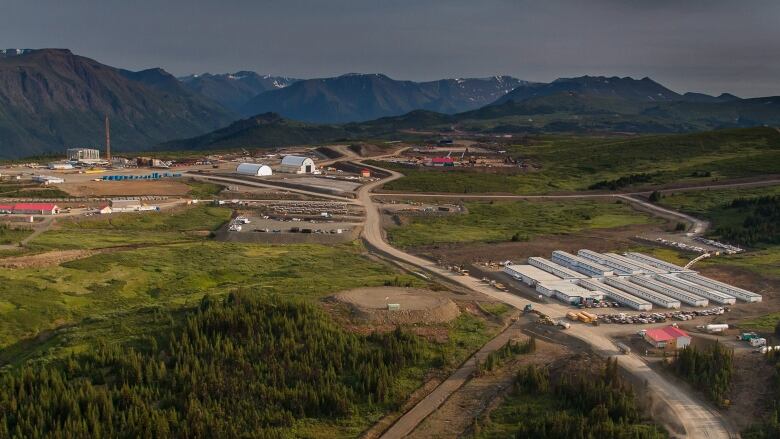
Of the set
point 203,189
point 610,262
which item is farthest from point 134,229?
point 610,262

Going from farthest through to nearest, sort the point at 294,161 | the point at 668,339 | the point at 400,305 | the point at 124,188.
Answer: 1. the point at 294,161
2. the point at 124,188
3. the point at 400,305
4. the point at 668,339

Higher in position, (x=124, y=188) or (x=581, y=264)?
(x=124, y=188)

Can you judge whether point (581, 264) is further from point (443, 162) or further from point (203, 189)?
point (443, 162)

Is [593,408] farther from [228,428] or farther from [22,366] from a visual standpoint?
[22,366]

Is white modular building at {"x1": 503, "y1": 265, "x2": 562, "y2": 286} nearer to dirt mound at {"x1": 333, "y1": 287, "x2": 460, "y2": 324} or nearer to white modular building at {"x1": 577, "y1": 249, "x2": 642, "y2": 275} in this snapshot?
white modular building at {"x1": 577, "y1": 249, "x2": 642, "y2": 275}

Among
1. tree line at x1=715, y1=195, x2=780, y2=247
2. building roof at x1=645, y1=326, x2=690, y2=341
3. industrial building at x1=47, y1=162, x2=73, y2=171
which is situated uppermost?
industrial building at x1=47, y1=162, x2=73, y2=171

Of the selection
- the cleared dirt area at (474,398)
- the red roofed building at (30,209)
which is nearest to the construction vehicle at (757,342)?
the cleared dirt area at (474,398)

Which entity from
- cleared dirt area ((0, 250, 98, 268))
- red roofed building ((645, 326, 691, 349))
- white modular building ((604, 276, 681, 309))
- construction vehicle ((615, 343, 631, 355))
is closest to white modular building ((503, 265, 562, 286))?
white modular building ((604, 276, 681, 309))
